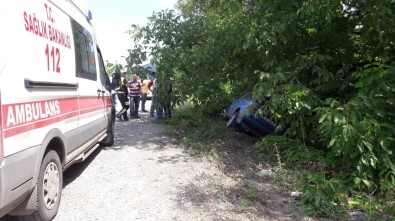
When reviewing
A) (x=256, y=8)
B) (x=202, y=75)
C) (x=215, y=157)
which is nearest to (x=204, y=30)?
(x=202, y=75)

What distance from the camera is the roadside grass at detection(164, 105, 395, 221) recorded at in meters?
4.23

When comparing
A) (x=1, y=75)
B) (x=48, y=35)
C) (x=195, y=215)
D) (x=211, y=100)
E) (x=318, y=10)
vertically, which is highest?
(x=318, y=10)

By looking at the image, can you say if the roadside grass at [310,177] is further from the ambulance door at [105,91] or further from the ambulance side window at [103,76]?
the ambulance side window at [103,76]

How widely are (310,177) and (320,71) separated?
70.1 inches

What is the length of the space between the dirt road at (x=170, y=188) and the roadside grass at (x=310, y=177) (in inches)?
7.1

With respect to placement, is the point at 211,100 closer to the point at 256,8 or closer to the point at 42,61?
the point at 256,8

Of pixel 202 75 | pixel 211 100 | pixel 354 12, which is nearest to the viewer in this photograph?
pixel 354 12

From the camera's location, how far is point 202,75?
8.70m

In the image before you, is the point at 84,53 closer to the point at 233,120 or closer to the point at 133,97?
the point at 233,120

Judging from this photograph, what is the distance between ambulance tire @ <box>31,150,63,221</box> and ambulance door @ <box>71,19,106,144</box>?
98 cm

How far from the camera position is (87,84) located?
5.12 meters

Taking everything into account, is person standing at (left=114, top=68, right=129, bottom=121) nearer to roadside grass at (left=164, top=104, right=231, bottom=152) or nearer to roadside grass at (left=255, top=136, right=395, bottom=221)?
roadside grass at (left=164, top=104, right=231, bottom=152)

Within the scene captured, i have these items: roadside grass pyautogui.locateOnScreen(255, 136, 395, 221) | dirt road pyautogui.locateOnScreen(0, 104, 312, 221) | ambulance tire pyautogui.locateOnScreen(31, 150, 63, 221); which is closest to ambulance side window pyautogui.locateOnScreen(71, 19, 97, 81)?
ambulance tire pyautogui.locateOnScreen(31, 150, 63, 221)

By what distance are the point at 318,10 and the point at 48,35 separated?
3.87 metres
